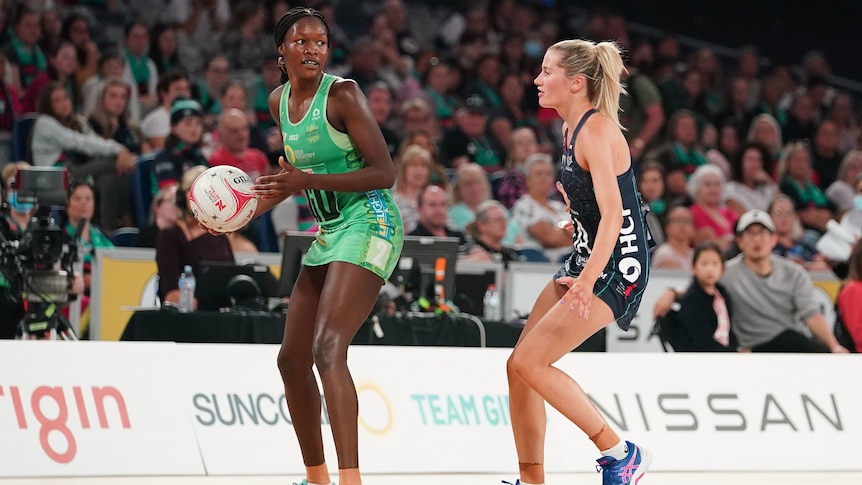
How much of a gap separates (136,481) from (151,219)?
4296mm

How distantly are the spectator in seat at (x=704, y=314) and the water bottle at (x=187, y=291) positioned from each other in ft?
11.2

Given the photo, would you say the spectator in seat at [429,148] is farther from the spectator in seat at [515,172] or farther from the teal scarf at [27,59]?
the teal scarf at [27,59]

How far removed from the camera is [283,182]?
473 centimetres

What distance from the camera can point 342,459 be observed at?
15.8 feet

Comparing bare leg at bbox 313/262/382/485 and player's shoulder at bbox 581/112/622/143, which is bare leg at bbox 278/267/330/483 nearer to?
bare leg at bbox 313/262/382/485

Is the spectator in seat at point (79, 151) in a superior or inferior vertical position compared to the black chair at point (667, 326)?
superior

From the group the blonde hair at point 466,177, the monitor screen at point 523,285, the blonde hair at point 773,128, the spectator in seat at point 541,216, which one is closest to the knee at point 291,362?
the monitor screen at point 523,285

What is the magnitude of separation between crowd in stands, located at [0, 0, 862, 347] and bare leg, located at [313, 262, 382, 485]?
387cm

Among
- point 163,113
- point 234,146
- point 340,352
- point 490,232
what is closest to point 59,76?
point 163,113

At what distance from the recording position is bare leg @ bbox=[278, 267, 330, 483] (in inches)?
197

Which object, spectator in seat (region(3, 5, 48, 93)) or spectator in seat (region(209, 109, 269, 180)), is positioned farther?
spectator in seat (region(3, 5, 48, 93))

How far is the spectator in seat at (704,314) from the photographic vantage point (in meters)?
8.59

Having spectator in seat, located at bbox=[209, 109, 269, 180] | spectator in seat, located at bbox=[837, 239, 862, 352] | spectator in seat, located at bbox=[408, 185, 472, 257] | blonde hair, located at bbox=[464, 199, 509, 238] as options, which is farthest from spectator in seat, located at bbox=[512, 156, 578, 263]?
spectator in seat, located at bbox=[837, 239, 862, 352]

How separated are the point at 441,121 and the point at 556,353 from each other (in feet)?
29.1
